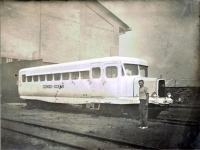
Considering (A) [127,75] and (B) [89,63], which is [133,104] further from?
(B) [89,63]

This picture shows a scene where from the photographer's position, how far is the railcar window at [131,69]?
6.14 m

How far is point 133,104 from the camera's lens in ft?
18.8

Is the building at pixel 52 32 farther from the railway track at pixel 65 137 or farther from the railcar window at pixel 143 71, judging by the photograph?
the railcar window at pixel 143 71

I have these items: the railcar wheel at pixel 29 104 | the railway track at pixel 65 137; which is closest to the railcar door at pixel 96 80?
the railway track at pixel 65 137

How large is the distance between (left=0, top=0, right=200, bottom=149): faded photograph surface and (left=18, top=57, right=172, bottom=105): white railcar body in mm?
26

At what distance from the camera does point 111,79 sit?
6152mm

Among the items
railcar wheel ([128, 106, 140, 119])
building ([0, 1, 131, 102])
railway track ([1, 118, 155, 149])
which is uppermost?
building ([0, 1, 131, 102])

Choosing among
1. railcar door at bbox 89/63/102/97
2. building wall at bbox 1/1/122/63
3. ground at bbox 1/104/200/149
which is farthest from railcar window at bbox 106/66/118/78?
ground at bbox 1/104/200/149

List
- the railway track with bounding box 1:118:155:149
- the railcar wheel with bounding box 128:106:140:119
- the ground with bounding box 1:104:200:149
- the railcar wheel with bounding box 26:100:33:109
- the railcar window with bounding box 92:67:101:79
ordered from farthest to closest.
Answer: the railcar wheel with bounding box 26:100:33:109, the railcar window with bounding box 92:67:101:79, the railcar wheel with bounding box 128:106:140:119, the ground with bounding box 1:104:200:149, the railway track with bounding box 1:118:155:149

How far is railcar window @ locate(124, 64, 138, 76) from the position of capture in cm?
614

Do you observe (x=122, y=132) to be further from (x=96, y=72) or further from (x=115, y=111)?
(x=96, y=72)

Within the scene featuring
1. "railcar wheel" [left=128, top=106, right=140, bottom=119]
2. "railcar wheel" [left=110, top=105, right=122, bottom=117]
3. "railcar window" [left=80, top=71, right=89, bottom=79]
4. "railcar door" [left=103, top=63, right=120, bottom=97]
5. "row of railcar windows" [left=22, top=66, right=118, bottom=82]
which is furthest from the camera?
"railcar window" [left=80, top=71, right=89, bottom=79]

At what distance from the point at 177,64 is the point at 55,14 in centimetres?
270

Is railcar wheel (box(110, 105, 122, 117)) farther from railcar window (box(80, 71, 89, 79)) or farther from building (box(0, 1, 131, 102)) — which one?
building (box(0, 1, 131, 102))
